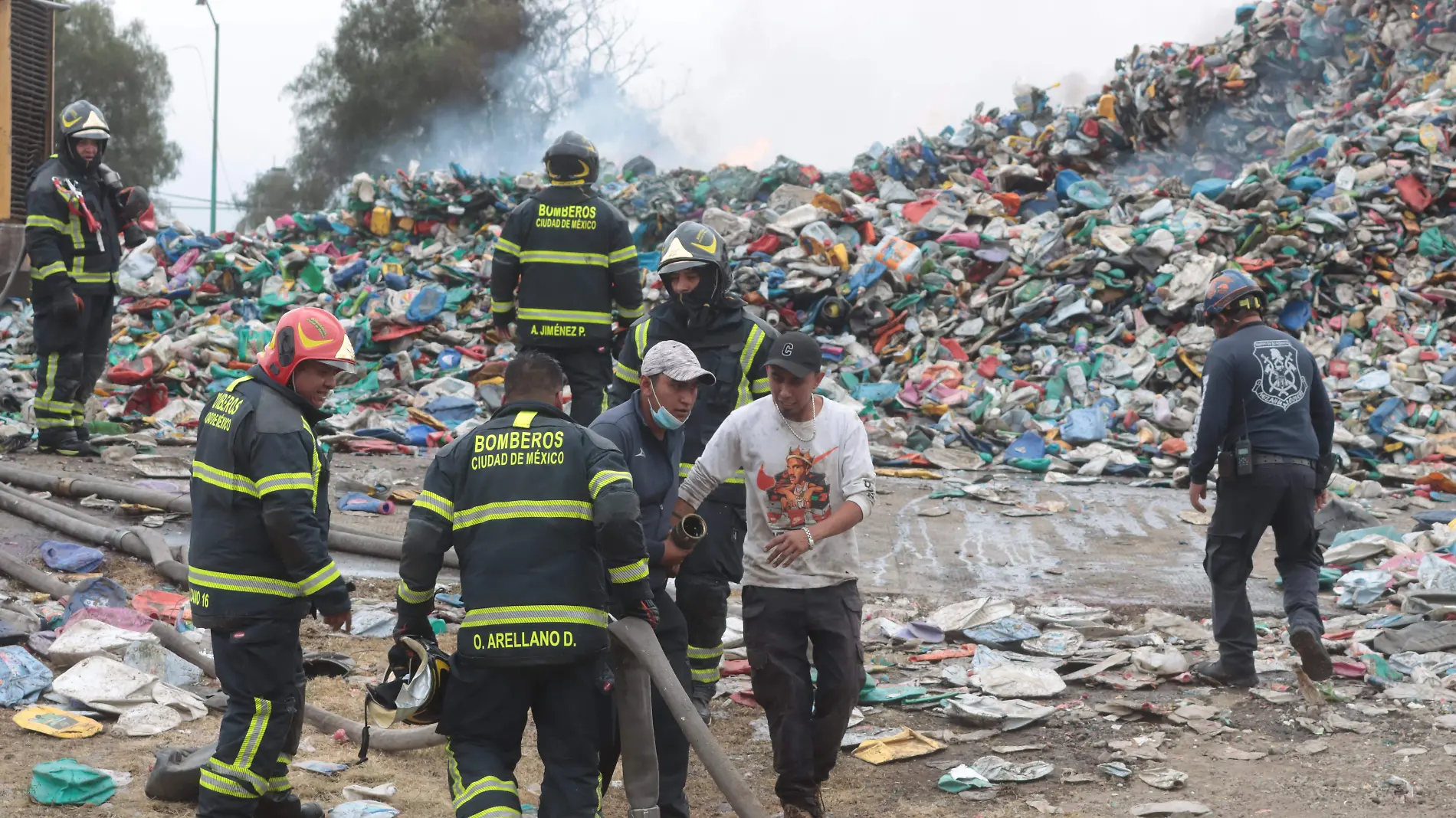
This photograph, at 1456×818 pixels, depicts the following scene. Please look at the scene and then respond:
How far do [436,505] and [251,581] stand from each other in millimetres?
799

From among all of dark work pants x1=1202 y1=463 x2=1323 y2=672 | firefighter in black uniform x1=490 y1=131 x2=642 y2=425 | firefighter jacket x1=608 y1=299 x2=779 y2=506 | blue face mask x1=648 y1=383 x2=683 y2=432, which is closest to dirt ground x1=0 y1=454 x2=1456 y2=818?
dark work pants x1=1202 y1=463 x2=1323 y2=672

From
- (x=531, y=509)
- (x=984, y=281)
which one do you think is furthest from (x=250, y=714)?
(x=984, y=281)

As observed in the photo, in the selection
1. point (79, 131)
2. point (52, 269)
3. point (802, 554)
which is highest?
point (79, 131)

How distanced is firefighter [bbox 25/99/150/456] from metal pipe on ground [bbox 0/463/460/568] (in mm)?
883

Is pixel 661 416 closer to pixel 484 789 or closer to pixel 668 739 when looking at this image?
pixel 668 739

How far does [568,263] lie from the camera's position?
7.16 meters

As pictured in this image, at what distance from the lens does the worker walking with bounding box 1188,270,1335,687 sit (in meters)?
5.73

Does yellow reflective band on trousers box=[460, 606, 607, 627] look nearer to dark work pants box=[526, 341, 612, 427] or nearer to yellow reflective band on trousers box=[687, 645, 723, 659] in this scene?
yellow reflective band on trousers box=[687, 645, 723, 659]

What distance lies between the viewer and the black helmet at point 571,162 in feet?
23.5

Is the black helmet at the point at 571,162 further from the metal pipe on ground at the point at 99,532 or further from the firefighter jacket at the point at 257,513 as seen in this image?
the firefighter jacket at the point at 257,513

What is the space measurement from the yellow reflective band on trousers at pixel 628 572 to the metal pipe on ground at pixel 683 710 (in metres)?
0.17

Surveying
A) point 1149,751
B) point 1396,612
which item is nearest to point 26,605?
point 1149,751

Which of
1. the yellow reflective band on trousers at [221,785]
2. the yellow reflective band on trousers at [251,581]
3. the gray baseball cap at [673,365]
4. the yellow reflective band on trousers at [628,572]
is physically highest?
the gray baseball cap at [673,365]

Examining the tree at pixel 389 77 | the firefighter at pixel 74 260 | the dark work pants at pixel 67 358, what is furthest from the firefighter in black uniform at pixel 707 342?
the tree at pixel 389 77
